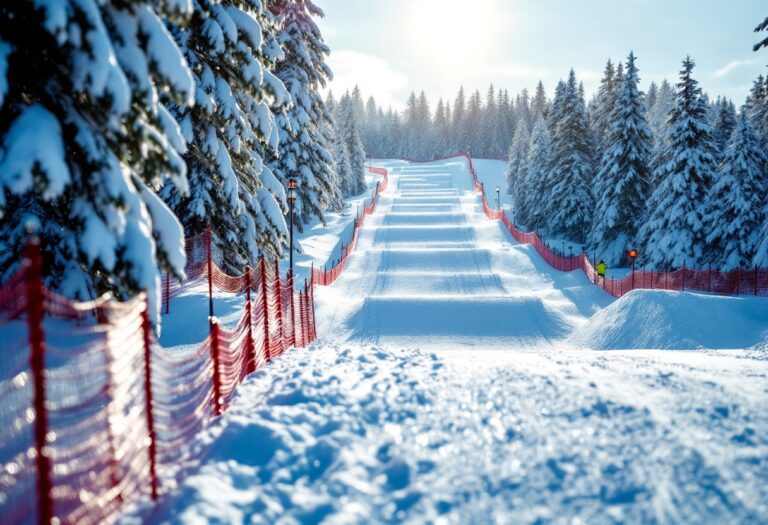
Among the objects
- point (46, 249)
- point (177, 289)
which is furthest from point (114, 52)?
point (177, 289)

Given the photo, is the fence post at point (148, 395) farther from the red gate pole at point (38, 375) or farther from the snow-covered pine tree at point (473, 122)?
the snow-covered pine tree at point (473, 122)

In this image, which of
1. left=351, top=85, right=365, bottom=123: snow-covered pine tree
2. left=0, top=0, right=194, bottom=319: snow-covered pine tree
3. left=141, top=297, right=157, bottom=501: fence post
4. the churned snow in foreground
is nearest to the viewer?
the churned snow in foreground

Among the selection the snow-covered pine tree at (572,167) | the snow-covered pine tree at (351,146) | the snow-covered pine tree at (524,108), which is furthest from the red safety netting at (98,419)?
the snow-covered pine tree at (524,108)

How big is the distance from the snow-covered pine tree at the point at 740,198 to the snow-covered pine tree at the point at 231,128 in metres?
26.0

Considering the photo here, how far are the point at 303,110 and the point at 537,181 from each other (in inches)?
1309

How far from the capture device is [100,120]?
5312mm

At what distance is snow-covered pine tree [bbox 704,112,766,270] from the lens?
2900cm

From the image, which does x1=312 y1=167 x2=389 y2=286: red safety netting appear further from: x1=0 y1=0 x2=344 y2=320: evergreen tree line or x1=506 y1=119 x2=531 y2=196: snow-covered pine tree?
x1=506 y1=119 x2=531 y2=196: snow-covered pine tree

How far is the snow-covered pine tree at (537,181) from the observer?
48969 mm

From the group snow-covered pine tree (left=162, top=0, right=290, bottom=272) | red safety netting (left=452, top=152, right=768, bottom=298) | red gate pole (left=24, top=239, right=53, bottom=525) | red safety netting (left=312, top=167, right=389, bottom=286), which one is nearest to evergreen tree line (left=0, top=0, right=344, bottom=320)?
red gate pole (left=24, top=239, right=53, bottom=525)

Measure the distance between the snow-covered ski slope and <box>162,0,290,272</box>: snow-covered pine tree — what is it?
5.27 metres

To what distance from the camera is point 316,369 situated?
25.9 feet

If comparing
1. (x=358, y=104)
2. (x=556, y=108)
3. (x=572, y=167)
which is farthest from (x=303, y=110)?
(x=358, y=104)

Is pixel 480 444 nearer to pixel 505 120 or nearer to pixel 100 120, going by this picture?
pixel 100 120
